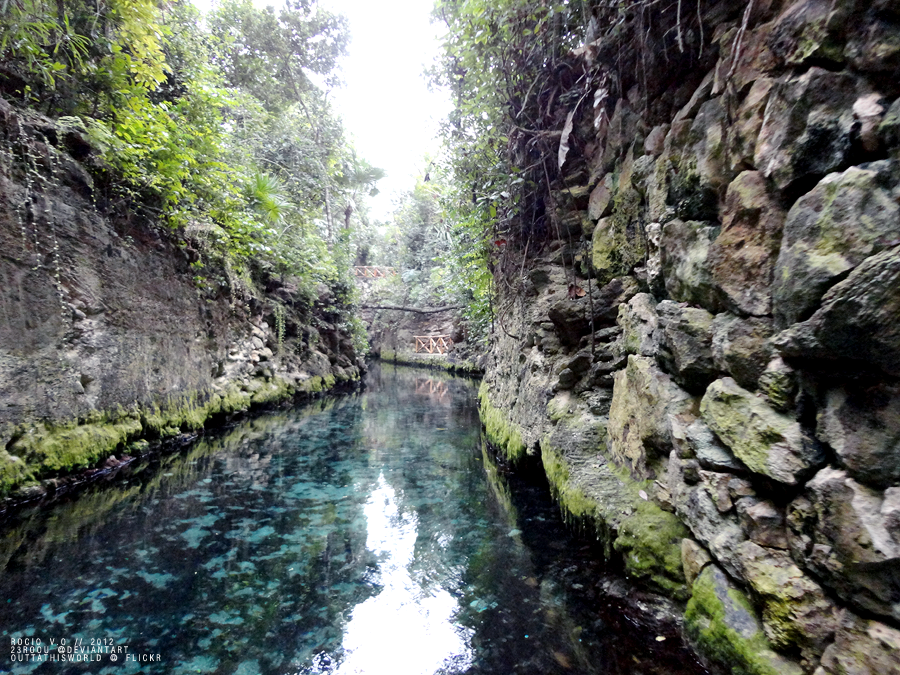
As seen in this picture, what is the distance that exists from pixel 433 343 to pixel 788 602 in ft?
76.7

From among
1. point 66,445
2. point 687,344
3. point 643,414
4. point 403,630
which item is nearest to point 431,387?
point 66,445

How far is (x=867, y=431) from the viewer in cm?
160

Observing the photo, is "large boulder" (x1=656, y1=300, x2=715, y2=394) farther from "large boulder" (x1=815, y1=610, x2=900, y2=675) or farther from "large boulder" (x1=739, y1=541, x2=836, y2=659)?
"large boulder" (x1=815, y1=610, x2=900, y2=675)

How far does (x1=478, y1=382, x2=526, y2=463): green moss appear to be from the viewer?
5720 millimetres

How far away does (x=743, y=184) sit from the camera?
7.56 feet

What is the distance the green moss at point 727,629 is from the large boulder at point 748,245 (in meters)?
1.43

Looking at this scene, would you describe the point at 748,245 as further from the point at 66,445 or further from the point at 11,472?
the point at 66,445

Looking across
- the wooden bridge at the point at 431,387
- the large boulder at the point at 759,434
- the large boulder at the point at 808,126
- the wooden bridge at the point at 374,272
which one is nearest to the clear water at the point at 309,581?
the large boulder at the point at 759,434

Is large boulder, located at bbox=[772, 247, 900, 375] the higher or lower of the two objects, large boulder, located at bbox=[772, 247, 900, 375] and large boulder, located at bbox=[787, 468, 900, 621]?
the higher

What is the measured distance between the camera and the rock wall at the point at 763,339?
1.58 m

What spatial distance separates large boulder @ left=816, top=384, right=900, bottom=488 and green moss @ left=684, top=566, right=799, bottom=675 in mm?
900

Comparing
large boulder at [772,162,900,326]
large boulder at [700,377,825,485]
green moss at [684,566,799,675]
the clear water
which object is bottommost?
the clear water

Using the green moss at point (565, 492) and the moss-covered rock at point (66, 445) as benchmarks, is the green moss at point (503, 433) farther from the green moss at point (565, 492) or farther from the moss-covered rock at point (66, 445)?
the moss-covered rock at point (66, 445)

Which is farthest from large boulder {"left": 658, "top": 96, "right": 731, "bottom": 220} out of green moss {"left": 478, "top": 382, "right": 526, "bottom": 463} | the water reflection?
green moss {"left": 478, "top": 382, "right": 526, "bottom": 463}
